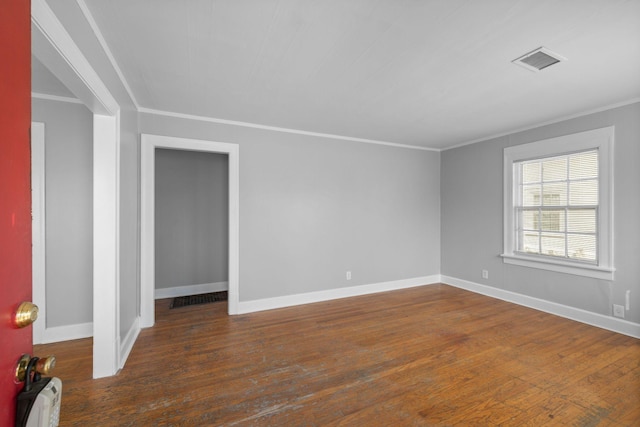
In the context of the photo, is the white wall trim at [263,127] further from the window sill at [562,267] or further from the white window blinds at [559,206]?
the window sill at [562,267]

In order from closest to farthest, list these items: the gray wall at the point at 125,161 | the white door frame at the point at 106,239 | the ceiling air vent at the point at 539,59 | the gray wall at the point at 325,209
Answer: the gray wall at the point at 125,161 → the ceiling air vent at the point at 539,59 → the white door frame at the point at 106,239 → the gray wall at the point at 325,209

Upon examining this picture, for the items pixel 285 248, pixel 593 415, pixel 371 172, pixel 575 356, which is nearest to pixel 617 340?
pixel 575 356

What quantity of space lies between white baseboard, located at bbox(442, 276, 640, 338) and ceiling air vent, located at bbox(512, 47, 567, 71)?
291cm

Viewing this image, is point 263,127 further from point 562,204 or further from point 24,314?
point 562,204

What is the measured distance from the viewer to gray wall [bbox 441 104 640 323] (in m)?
3.05

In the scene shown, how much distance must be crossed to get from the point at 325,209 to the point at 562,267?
316cm

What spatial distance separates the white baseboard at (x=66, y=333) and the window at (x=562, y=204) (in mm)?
5363

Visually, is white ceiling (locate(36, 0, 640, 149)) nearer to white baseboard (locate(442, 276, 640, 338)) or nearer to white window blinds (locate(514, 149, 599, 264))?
white window blinds (locate(514, 149, 599, 264))

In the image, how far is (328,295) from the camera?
426 cm

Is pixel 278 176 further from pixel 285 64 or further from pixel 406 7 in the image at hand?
pixel 406 7

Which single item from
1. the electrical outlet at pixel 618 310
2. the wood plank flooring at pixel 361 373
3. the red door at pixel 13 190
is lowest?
the wood plank flooring at pixel 361 373

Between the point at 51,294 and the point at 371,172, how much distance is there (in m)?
4.24

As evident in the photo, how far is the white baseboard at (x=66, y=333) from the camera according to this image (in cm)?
281

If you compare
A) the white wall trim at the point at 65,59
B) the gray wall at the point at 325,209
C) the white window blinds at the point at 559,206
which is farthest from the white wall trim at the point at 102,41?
the white window blinds at the point at 559,206
